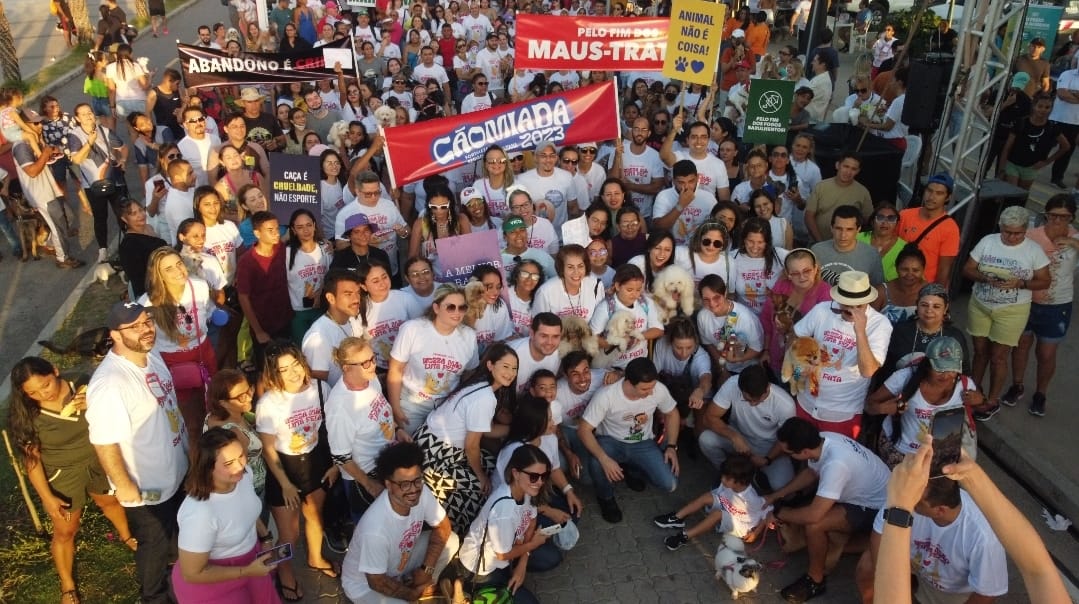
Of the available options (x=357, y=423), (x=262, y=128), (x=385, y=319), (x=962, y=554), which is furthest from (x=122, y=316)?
(x=262, y=128)

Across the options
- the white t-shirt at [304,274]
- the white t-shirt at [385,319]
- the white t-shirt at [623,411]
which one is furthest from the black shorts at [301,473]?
the white t-shirt at [623,411]

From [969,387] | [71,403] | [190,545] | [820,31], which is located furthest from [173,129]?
[820,31]

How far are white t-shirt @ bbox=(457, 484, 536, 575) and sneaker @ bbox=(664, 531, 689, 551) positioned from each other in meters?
1.17

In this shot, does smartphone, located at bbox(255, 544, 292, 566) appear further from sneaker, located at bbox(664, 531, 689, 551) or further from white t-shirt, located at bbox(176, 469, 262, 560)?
sneaker, located at bbox(664, 531, 689, 551)

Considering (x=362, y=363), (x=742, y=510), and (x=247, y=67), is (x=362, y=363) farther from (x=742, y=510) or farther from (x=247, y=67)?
(x=247, y=67)

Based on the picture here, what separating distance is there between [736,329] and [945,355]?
5.10 ft

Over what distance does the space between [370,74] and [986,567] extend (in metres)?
12.0

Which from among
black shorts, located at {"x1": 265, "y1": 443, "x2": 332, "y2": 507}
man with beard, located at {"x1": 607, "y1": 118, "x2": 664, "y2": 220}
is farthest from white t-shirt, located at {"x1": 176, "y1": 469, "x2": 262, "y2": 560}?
man with beard, located at {"x1": 607, "y1": 118, "x2": 664, "y2": 220}

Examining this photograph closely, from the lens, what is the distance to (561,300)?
5.96 m

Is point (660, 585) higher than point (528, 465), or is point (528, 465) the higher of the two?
point (528, 465)

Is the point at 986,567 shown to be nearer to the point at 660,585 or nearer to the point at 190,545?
the point at 660,585

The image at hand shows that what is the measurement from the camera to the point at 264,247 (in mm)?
6109

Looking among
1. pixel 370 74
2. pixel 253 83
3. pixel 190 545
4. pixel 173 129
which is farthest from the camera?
pixel 370 74

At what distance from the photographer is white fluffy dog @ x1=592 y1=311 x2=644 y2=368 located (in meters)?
5.86
